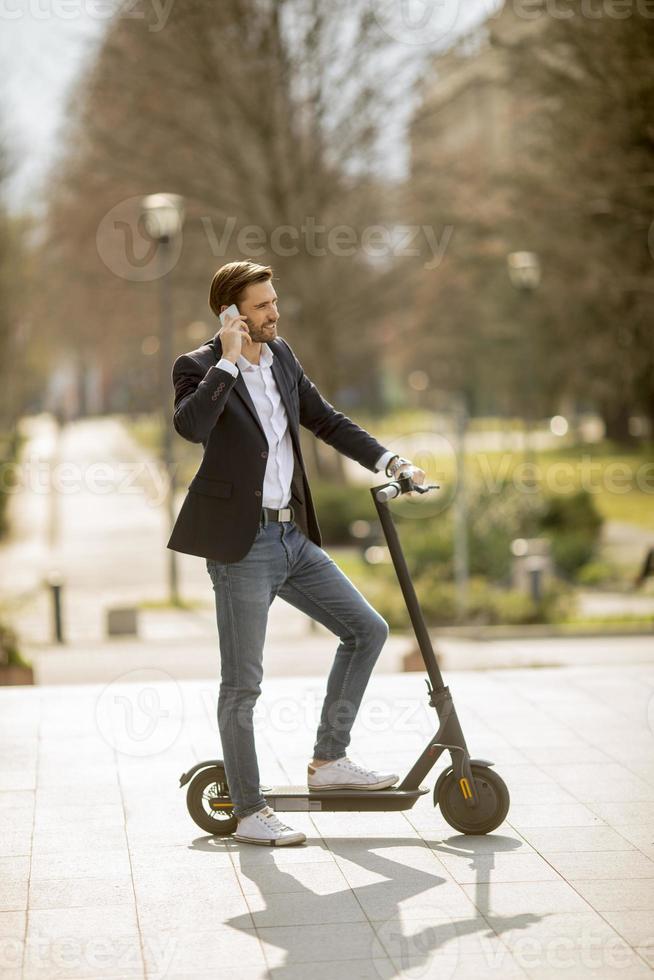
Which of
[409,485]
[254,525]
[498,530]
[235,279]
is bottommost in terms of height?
[498,530]

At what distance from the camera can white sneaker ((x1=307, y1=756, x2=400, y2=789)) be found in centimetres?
457

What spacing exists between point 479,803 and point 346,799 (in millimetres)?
419

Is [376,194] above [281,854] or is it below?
above

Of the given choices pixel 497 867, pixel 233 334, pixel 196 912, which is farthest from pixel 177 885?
pixel 233 334

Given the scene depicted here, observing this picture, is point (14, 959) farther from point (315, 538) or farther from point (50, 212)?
point (50, 212)

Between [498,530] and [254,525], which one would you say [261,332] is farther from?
[498,530]

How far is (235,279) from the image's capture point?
4.34 metres

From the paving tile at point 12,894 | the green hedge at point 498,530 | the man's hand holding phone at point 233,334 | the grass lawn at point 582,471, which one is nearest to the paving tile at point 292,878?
the paving tile at point 12,894

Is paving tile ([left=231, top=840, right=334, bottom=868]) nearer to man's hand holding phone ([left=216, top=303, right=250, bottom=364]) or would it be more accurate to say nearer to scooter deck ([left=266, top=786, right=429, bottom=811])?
scooter deck ([left=266, top=786, right=429, bottom=811])

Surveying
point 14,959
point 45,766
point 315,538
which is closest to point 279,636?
point 45,766

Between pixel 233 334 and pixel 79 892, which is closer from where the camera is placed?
pixel 79 892

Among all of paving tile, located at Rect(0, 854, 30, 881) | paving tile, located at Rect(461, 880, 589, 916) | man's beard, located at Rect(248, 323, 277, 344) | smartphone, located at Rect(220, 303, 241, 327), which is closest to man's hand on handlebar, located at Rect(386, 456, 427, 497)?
man's beard, located at Rect(248, 323, 277, 344)

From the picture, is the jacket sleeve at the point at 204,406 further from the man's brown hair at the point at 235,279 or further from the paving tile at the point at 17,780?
the paving tile at the point at 17,780

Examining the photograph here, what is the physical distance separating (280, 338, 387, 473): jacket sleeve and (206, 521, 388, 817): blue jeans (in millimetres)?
332
